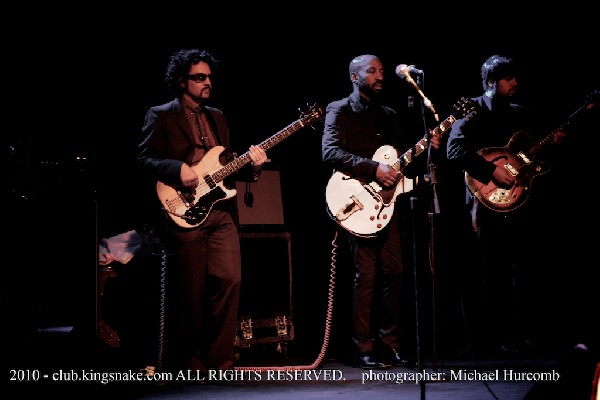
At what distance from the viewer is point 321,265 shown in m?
6.44

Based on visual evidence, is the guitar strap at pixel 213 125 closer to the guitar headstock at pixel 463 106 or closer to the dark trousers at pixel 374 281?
the dark trousers at pixel 374 281

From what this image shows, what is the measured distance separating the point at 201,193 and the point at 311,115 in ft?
3.35

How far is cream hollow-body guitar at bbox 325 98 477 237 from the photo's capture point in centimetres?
520

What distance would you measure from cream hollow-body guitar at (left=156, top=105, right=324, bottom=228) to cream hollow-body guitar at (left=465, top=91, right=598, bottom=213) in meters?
1.92

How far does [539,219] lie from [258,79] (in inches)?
108

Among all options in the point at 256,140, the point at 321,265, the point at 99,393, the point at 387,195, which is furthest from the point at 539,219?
the point at 99,393

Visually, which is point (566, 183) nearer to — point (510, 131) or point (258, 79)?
point (510, 131)

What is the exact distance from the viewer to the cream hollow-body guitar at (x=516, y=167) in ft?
18.0

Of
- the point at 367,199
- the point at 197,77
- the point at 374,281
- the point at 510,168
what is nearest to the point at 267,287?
the point at 374,281

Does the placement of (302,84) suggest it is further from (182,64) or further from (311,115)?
(182,64)

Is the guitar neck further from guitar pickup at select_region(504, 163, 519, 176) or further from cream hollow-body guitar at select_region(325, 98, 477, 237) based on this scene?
guitar pickup at select_region(504, 163, 519, 176)

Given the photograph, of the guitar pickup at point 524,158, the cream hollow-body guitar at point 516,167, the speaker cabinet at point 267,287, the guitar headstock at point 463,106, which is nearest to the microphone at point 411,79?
the guitar headstock at point 463,106

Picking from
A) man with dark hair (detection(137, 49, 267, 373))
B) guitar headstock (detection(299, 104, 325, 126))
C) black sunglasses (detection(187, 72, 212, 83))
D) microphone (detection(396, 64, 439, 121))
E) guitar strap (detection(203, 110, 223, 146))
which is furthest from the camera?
guitar headstock (detection(299, 104, 325, 126))

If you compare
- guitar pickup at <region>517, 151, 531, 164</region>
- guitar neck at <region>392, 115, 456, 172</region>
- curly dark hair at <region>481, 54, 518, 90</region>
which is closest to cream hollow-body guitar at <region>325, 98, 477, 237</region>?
guitar neck at <region>392, 115, 456, 172</region>
